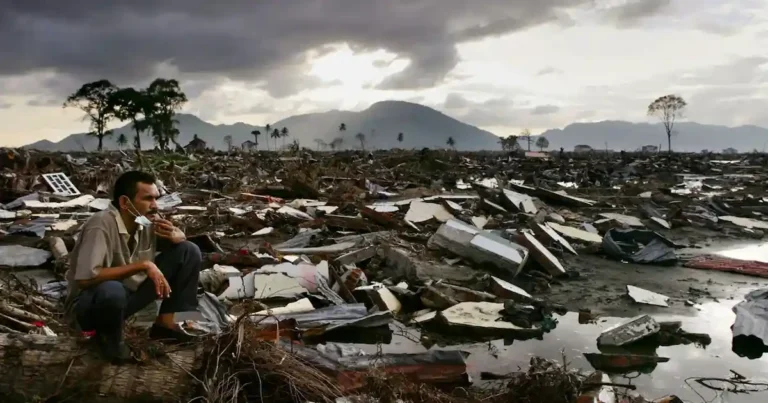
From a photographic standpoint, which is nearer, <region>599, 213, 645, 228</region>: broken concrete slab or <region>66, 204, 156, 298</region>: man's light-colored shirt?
<region>66, 204, 156, 298</region>: man's light-colored shirt

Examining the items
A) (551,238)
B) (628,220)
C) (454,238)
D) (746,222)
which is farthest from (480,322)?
(746,222)

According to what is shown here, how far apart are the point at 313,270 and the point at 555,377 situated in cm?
291

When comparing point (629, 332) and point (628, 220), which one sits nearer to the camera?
point (629, 332)

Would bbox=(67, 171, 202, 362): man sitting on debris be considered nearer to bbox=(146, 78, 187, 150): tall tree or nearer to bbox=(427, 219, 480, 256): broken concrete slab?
bbox=(427, 219, 480, 256): broken concrete slab

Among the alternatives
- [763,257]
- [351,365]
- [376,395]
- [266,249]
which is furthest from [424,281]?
[763,257]

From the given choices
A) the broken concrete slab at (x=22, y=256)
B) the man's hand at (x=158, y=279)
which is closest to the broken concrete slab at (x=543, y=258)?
the man's hand at (x=158, y=279)

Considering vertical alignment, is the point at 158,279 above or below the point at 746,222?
above

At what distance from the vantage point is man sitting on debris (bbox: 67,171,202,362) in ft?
8.45

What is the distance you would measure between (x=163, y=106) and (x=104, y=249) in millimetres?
45004

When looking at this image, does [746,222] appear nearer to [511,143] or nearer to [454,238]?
[454,238]

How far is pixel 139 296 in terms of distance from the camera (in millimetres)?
2832

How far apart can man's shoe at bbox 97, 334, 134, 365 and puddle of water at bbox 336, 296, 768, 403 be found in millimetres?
1920

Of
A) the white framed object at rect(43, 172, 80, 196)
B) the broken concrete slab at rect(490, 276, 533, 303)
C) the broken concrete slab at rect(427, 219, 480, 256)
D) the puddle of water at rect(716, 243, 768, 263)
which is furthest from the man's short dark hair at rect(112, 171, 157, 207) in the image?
the white framed object at rect(43, 172, 80, 196)

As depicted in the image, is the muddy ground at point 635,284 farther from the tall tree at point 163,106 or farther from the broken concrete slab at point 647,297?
the tall tree at point 163,106
